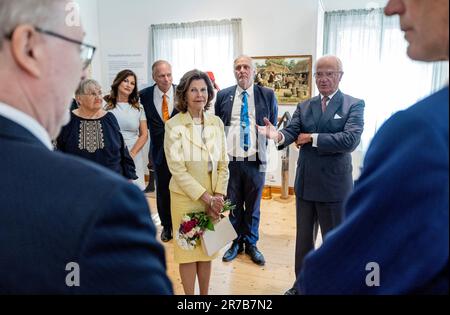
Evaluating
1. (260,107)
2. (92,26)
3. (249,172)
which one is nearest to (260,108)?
(260,107)

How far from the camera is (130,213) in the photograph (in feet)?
1.71

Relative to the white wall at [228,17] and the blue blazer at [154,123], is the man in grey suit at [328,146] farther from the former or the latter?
the white wall at [228,17]

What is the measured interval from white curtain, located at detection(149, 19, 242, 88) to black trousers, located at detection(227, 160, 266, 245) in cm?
214

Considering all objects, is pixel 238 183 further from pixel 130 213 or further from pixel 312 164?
pixel 130 213

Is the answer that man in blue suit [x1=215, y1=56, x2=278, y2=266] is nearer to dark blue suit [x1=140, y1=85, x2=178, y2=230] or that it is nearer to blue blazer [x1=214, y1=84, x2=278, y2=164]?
blue blazer [x1=214, y1=84, x2=278, y2=164]

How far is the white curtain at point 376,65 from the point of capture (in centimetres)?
400

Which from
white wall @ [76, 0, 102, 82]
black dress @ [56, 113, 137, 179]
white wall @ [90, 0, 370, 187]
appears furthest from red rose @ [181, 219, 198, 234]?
white wall @ [76, 0, 102, 82]

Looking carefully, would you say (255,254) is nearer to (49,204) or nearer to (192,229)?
(192,229)

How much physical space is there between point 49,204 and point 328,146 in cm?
184

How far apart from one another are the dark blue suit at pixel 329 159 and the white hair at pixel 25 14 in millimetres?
1783

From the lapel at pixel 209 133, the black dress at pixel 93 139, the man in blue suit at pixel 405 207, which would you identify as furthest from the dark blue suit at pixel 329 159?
the man in blue suit at pixel 405 207

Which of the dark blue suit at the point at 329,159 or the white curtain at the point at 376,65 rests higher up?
the white curtain at the point at 376,65

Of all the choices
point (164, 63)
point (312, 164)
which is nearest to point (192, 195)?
point (312, 164)

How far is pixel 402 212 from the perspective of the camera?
48cm
